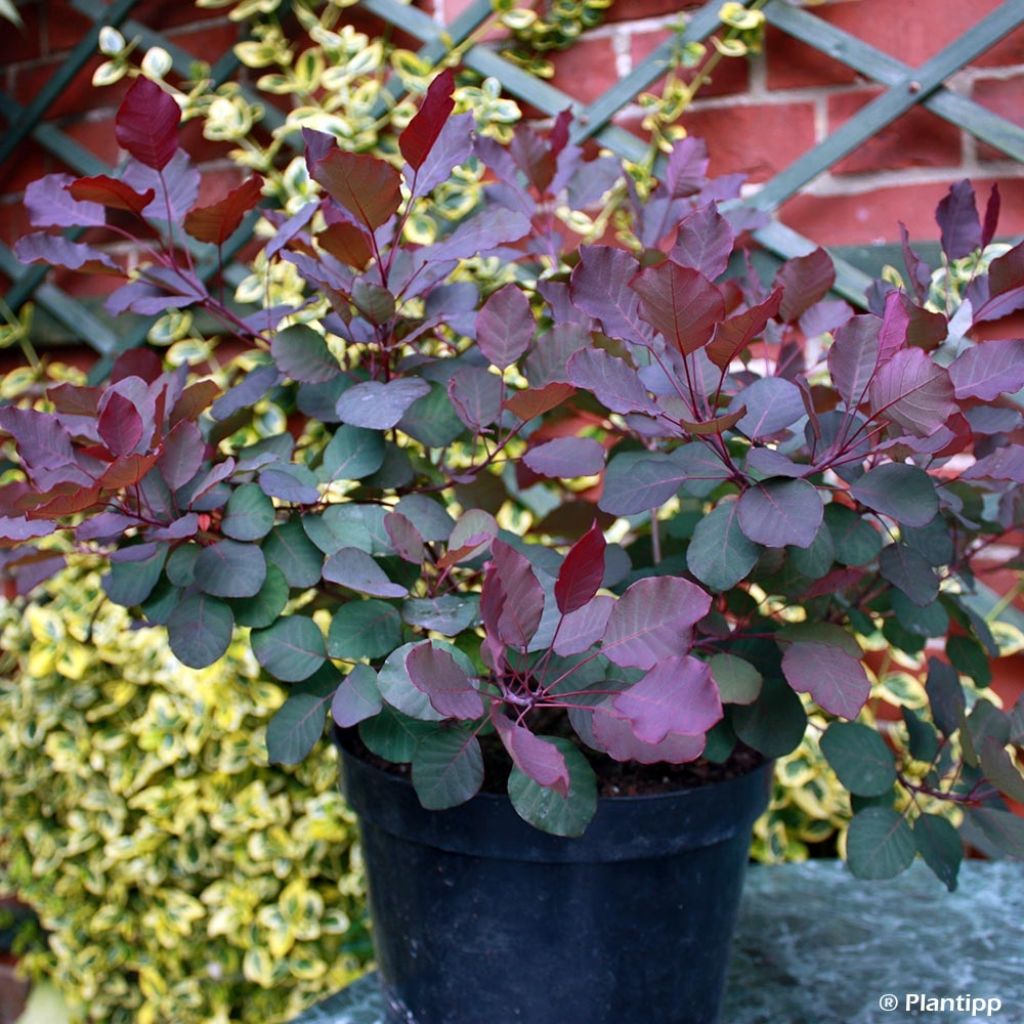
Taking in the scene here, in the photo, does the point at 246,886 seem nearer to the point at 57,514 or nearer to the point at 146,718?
the point at 146,718

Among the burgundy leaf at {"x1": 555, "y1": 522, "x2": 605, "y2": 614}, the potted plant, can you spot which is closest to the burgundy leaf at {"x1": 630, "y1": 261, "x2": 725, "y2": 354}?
the potted plant

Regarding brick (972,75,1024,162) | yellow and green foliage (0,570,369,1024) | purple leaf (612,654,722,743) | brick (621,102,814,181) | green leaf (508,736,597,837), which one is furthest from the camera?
yellow and green foliage (0,570,369,1024)

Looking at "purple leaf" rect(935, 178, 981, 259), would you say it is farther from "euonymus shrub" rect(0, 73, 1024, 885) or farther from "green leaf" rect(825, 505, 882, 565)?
"green leaf" rect(825, 505, 882, 565)

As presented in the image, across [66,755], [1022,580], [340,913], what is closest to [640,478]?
[1022,580]

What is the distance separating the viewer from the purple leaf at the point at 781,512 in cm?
54

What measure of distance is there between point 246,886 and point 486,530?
0.99 meters

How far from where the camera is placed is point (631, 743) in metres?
0.54

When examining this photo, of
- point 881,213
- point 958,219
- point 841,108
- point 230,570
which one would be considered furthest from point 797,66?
point 230,570

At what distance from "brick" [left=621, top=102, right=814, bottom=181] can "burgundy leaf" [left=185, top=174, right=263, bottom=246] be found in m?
0.78

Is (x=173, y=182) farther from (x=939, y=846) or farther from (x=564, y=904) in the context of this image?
(x=939, y=846)

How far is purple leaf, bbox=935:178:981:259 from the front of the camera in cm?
72

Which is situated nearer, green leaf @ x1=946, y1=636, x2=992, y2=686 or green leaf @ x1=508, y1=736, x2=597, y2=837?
green leaf @ x1=508, y1=736, x2=597, y2=837

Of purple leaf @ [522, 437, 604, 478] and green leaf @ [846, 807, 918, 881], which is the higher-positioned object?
purple leaf @ [522, 437, 604, 478]

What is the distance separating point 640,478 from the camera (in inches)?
23.9
